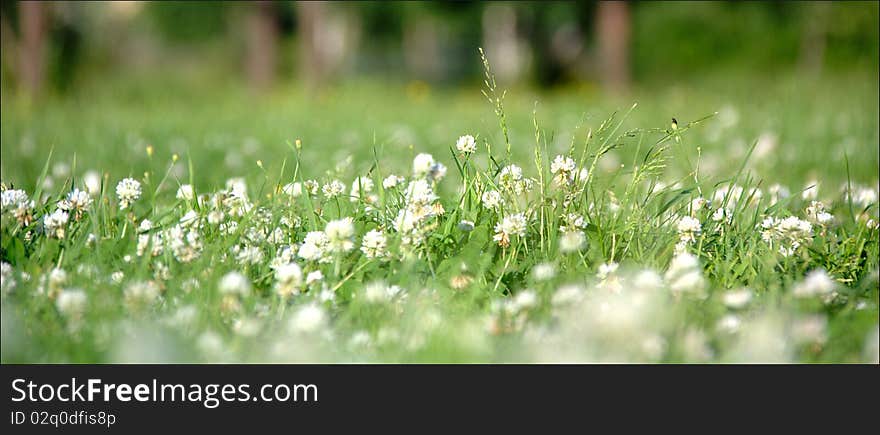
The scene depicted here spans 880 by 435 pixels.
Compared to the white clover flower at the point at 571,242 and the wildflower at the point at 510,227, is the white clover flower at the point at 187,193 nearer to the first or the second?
the wildflower at the point at 510,227

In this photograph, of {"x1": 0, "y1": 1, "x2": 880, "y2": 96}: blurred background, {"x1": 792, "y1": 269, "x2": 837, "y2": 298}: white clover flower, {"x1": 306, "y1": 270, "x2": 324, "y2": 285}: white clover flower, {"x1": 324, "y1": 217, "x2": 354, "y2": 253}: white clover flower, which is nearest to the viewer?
{"x1": 792, "y1": 269, "x2": 837, "y2": 298}: white clover flower

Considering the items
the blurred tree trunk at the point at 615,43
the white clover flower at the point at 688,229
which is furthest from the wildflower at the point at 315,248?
the blurred tree trunk at the point at 615,43

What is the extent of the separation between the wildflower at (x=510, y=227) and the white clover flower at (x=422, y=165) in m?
0.43

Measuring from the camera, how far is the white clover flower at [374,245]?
2.28m

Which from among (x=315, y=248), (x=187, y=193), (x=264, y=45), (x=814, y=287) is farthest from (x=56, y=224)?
(x=264, y=45)

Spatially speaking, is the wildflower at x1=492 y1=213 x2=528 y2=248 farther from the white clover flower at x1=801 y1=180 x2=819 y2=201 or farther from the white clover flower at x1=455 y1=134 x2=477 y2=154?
the white clover flower at x1=801 y1=180 x2=819 y2=201

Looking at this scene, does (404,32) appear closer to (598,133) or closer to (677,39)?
(677,39)

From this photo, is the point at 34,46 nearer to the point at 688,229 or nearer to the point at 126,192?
the point at 126,192

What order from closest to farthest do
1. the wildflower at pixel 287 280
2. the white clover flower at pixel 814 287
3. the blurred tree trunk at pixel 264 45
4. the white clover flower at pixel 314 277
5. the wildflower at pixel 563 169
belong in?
the white clover flower at pixel 814 287 < the wildflower at pixel 287 280 < the white clover flower at pixel 314 277 < the wildflower at pixel 563 169 < the blurred tree trunk at pixel 264 45

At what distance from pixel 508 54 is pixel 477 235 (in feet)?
98.9

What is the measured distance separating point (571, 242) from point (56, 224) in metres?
1.46

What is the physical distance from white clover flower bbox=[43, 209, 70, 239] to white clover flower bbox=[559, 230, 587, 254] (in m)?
1.41

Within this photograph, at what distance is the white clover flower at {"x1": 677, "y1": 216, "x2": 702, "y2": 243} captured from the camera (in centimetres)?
243

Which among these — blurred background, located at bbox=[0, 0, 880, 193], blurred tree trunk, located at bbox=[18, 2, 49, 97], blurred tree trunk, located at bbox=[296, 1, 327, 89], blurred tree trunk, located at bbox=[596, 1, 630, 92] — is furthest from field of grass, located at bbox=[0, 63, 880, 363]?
blurred tree trunk, located at bbox=[296, 1, 327, 89]
